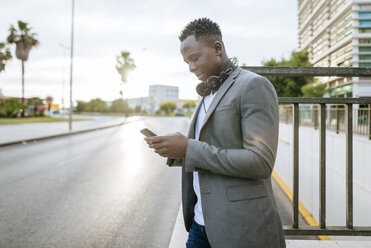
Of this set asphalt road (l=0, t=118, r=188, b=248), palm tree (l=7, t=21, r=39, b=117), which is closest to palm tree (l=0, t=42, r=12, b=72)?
palm tree (l=7, t=21, r=39, b=117)

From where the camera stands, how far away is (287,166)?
1147 cm

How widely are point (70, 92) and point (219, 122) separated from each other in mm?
23036

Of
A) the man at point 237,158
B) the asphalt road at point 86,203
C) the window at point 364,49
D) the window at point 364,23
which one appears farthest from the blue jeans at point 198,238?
the window at point 364,49

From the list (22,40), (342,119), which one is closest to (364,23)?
(342,119)

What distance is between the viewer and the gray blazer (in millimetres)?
1073

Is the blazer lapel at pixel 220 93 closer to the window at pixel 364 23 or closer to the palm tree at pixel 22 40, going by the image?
the window at pixel 364 23

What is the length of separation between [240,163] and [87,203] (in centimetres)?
446

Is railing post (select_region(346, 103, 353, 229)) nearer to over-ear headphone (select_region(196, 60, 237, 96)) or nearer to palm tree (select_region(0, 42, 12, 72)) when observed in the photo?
over-ear headphone (select_region(196, 60, 237, 96))

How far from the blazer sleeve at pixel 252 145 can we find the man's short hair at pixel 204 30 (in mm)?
303

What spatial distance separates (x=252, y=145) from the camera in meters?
1.07

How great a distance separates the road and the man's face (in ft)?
2.45

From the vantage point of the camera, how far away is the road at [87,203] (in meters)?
3.59

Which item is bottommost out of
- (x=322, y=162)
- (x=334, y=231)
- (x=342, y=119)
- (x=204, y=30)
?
(x=334, y=231)

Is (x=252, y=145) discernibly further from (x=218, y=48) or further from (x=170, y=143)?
(x=218, y=48)
